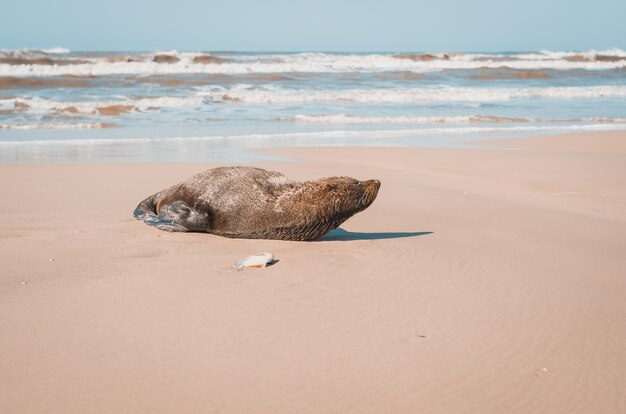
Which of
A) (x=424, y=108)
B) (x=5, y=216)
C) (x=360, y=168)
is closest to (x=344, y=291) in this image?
(x=5, y=216)

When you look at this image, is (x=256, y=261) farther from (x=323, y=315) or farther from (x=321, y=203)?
(x=323, y=315)

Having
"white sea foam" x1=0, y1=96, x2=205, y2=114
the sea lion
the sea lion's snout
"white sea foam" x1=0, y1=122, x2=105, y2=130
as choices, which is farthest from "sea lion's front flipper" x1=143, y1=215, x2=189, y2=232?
"white sea foam" x1=0, y1=96, x2=205, y2=114

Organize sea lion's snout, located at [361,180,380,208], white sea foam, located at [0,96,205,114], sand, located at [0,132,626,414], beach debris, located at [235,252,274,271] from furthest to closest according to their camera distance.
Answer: white sea foam, located at [0,96,205,114]
sea lion's snout, located at [361,180,380,208]
beach debris, located at [235,252,274,271]
sand, located at [0,132,626,414]

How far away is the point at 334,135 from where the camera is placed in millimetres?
16859

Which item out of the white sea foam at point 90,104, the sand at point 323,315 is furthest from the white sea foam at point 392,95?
the sand at point 323,315

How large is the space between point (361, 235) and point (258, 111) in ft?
54.2

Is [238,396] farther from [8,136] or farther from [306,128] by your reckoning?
[306,128]

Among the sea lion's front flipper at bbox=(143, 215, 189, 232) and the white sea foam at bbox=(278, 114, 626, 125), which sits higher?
the sea lion's front flipper at bbox=(143, 215, 189, 232)

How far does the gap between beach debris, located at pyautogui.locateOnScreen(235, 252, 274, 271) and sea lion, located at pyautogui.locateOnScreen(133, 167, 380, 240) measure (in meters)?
0.61

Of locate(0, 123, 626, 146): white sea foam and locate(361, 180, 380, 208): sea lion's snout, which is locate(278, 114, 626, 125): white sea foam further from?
locate(361, 180, 380, 208): sea lion's snout

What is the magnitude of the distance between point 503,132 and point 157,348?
15.0 m

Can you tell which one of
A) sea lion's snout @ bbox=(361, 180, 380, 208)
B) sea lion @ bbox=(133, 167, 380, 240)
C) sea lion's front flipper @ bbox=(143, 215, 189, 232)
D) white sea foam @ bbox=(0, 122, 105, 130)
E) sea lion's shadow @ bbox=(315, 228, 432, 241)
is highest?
sea lion's snout @ bbox=(361, 180, 380, 208)

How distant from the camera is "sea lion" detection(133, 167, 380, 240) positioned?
5879 millimetres

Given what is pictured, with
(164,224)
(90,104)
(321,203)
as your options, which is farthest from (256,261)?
(90,104)
